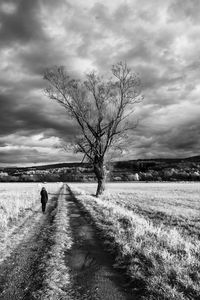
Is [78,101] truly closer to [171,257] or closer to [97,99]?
[97,99]

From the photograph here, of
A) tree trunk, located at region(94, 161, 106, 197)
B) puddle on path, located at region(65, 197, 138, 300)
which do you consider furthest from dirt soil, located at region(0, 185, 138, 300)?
tree trunk, located at region(94, 161, 106, 197)

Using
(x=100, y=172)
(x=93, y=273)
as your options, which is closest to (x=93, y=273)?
(x=93, y=273)

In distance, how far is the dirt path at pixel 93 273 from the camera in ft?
18.5

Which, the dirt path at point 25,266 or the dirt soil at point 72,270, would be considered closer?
the dirt soil at point 72,270

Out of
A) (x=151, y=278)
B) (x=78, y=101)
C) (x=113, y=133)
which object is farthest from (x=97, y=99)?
(x=151, y=278)

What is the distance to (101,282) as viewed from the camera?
6.28 m

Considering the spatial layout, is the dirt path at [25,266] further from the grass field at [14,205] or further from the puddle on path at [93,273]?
the grass field at [14,205]

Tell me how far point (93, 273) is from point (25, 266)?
6.21 feet

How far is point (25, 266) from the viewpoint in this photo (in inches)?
290

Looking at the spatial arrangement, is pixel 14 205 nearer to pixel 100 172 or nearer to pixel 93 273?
pixel 100 172

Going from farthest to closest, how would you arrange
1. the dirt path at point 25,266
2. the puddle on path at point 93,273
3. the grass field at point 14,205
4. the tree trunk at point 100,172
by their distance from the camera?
the tree trunk at point 100,172, the grass field at point 14,205, the dirt path at point 25,266, the puddle on path at point 93,273

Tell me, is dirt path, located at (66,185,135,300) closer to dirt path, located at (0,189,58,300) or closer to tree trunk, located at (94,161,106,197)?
dirt path, located at (0,189,58,300)

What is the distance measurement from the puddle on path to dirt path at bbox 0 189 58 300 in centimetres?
86

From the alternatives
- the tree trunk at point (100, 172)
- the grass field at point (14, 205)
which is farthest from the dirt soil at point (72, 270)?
the tree trunk at point (100, 172)
